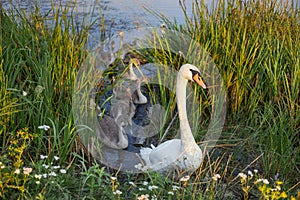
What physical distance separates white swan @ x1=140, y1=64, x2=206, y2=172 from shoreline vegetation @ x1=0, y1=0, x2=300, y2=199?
11cm

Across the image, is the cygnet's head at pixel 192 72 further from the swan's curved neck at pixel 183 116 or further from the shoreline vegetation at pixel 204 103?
the shoreline vegetation at pixel 204 103

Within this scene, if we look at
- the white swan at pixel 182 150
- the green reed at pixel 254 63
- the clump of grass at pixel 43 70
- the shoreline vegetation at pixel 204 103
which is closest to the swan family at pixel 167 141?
the white swan at pixel 182 150

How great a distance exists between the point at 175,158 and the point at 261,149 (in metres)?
0.88

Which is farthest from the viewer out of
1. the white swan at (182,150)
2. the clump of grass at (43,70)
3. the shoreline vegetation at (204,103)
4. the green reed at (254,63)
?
the green reed at (254,63)

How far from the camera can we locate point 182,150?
133 inches

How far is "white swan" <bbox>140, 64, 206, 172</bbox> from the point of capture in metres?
3.38

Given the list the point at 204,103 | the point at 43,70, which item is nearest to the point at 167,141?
the point at 204,103

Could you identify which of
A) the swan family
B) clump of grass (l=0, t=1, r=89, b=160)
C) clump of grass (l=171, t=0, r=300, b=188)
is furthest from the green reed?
clump of grass (l=0, t=1, r=89, b=160)

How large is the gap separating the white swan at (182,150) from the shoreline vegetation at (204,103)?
11 centimetres

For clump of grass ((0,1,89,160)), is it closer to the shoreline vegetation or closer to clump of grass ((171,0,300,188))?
the shoreline vegetation

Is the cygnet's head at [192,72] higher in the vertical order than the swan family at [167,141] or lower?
higher

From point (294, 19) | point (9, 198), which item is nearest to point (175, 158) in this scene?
point (9, 198)

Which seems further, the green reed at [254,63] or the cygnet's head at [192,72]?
the green reed at [254,63]

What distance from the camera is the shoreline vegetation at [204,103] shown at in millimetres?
3082
